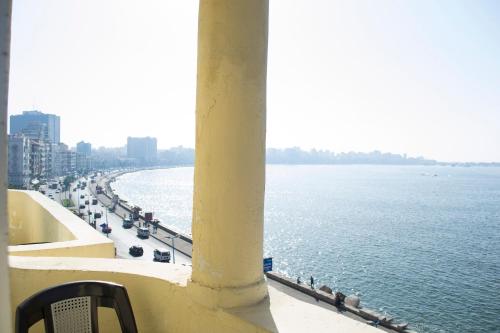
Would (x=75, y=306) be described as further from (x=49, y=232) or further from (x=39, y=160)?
(x=39, y=160)

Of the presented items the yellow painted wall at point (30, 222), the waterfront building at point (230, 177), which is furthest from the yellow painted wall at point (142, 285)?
the yellow painted wall at point (30, 222)

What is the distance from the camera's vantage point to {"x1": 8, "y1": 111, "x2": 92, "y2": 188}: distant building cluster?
6225 centimetres

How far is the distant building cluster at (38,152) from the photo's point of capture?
204ft

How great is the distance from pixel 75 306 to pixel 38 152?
277ft

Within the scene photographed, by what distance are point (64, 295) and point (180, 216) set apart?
202ft

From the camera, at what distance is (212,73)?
208 cm

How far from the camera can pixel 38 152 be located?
249 feet

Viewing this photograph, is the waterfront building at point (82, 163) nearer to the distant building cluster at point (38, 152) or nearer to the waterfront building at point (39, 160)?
the distant building cluster at point (38, 152)

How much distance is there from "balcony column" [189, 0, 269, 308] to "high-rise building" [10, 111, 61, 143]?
408ft

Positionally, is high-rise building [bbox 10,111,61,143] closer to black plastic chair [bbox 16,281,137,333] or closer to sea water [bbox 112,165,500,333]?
sea water [bbox 112,165,500,333]

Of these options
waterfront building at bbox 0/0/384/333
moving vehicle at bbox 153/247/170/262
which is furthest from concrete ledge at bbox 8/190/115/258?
moving vehicle at bbox 153/247/170/262

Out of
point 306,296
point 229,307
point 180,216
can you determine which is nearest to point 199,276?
point 229,307

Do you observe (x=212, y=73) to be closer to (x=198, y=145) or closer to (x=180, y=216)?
(x=198, y=145)

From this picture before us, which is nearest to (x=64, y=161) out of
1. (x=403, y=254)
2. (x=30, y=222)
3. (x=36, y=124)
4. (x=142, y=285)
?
(x=36, y=124)
